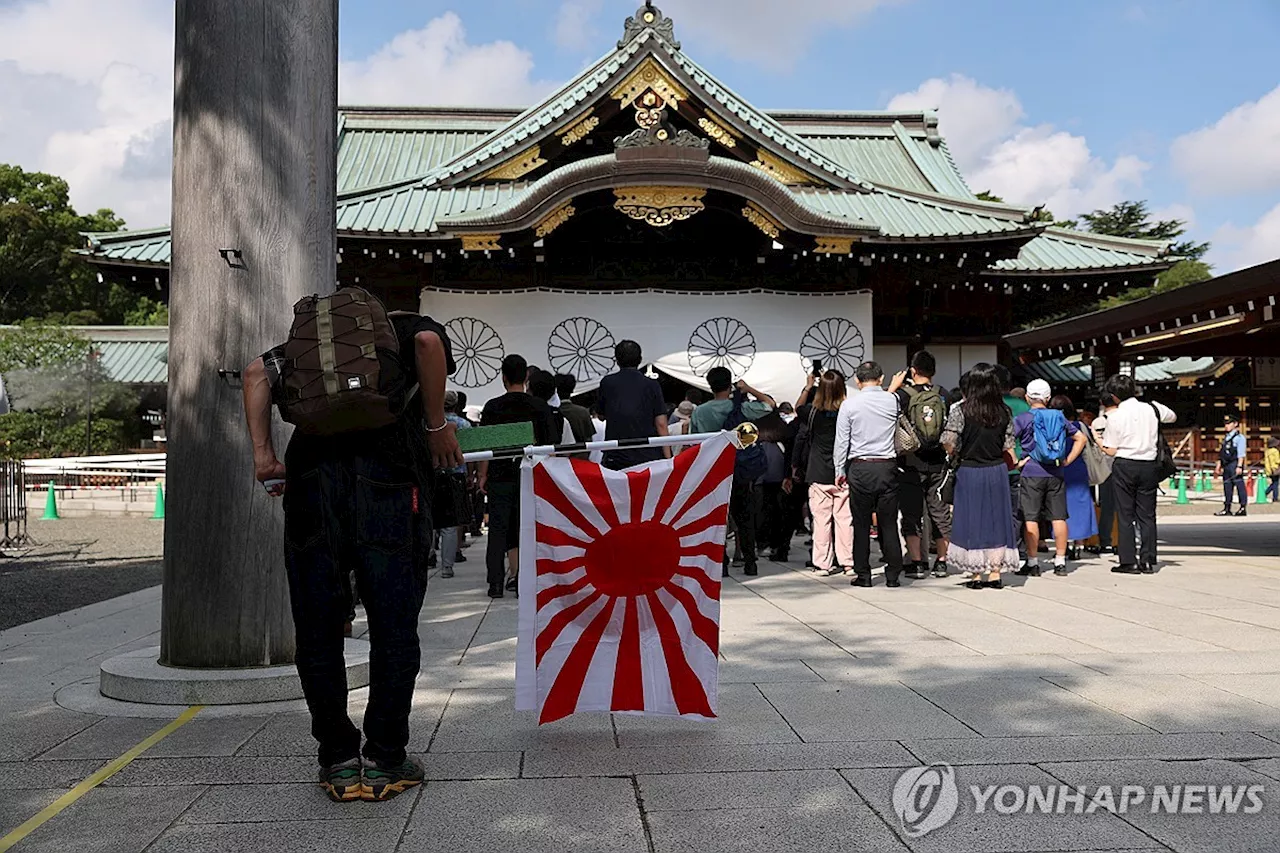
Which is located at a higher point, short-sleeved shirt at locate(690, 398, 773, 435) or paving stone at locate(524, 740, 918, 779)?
short-sleeved shirt at locate(690, 398, 773, 435)

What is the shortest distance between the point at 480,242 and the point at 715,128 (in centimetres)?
364

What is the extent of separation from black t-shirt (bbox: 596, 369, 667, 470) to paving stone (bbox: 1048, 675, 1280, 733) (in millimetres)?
3873

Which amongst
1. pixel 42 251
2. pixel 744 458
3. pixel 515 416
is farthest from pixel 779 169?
pixel 42 251

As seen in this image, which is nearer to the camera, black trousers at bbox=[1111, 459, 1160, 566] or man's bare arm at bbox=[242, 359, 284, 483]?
man's bare arm at bbox=[242, 359, 284, 483]

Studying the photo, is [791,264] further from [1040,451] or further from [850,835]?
[850,835]

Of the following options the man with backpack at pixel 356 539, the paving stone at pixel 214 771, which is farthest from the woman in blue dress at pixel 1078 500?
the paving stone at pixel 214 771

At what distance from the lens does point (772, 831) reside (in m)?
2.81

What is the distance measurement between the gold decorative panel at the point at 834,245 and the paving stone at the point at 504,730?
10166 mm

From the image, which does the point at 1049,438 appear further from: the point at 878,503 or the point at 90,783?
the point at 90,783

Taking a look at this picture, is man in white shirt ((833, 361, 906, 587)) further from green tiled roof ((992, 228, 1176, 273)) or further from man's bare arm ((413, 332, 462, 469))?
green tiled roof ((992, 228, 1176, 273))

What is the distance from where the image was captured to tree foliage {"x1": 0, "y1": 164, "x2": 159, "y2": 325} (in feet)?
146

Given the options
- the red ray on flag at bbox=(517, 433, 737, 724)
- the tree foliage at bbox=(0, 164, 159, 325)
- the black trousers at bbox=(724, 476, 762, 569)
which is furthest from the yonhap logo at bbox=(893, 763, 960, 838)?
→ the tree foliage at bbox=(0, 164, 159, 325)

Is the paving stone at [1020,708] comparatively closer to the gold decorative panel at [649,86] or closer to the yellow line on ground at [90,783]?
the yellow line on ground at [90,783]

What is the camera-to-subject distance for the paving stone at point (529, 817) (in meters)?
2.74
